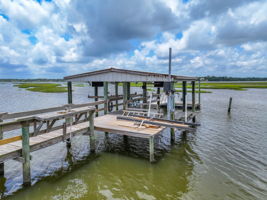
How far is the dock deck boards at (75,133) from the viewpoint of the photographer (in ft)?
18.3

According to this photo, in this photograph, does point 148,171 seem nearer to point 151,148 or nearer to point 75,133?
point 151,148

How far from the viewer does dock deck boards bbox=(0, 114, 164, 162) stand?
5.59 metres

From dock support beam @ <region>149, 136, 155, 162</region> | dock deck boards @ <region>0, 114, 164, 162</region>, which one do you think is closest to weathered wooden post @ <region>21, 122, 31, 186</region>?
dock deck boards @ <region>0, 114, 164, 162</region>

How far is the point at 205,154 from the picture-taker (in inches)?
340

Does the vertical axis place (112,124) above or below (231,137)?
above

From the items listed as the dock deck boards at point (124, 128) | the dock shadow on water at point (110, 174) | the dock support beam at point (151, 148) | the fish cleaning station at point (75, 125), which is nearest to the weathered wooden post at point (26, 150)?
the fish cleaning station at point (75, 125)

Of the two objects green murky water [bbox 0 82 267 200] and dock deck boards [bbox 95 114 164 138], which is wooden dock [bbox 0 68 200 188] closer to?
dock deck boards [bbox 95 114 164 138]

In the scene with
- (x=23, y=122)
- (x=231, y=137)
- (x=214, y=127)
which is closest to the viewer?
(x=23, y=122)

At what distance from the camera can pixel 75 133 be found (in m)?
7.65

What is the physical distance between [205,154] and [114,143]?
4722 mm

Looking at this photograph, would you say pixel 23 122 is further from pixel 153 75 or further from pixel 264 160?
pixel 264 160

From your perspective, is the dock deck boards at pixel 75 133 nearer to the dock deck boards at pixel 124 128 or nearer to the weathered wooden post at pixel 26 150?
the dock deck boards at pixel 124 128

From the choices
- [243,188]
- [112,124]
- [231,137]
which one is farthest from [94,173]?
[231,137]

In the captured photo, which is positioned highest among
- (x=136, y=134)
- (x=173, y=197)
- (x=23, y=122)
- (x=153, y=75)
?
(x=153, y=75)
